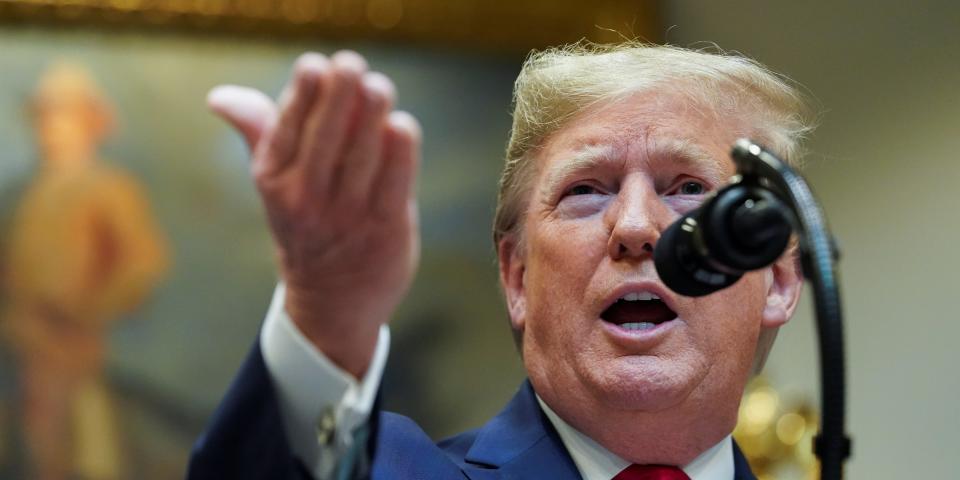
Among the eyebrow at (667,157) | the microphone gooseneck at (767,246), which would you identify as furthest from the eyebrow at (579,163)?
the microphone gooseneck at (767,246)

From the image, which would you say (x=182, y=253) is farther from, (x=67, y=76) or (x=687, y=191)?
(x=687, y=191)

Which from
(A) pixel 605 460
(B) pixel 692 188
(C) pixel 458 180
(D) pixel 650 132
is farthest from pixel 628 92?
(C) pixel 458 180

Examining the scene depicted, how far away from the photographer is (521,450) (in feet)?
8.04

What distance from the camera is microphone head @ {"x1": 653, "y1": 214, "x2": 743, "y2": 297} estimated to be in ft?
5.43

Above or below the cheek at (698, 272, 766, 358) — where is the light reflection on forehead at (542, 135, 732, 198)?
above

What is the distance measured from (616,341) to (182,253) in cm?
395

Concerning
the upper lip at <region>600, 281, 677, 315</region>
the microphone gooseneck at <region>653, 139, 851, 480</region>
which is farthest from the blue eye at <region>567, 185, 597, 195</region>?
the microphone gooseneck at <region>653, 139, 851, 480</region>

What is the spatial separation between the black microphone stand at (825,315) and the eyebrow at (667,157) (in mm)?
954

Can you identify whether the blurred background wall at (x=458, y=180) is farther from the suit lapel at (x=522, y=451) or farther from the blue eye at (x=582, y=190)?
the suit lapel at (x=522, y=451)

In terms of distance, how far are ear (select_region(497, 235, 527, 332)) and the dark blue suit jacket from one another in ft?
0.51

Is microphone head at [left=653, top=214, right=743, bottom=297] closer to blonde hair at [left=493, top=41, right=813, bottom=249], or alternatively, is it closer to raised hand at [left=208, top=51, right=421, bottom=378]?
raised hand at [left=208, top=51, right=421, bottom=378]

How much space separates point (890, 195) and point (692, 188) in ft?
10.9

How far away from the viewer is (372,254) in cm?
156

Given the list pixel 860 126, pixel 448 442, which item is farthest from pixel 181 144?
pixel 448 442
